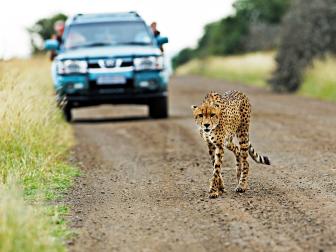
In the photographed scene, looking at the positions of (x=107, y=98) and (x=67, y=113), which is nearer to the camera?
(x=107, y=98)

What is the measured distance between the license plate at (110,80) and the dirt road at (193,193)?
0.77 metres

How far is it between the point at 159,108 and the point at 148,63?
104cm

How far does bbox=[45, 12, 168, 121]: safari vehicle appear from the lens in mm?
17094

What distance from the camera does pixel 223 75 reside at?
4519 centimetres

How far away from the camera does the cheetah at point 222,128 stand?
8.70 m

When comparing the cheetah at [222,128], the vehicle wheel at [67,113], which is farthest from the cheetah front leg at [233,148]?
the vehicle wheel at [67,113]

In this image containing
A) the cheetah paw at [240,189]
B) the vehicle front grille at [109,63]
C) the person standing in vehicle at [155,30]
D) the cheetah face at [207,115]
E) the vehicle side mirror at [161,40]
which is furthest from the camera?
the person standing in vehicle at [155,30]

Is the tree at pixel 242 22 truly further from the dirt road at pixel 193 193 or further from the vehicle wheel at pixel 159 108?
the dirt road at pixel 193 193

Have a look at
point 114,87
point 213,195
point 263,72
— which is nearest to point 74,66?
point 114,87

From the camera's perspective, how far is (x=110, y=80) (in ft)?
56.3

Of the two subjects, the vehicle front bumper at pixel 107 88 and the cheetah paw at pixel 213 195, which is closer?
the cheetah paw at pixel 213 195

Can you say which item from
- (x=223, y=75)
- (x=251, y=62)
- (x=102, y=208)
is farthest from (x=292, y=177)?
(x=223, y=75)

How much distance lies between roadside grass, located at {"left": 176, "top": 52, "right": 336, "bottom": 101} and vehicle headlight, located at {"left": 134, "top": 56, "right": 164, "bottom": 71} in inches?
274

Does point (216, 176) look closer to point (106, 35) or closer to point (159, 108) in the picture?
point (159, 108)
